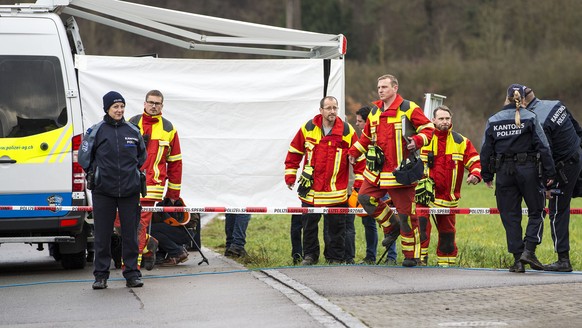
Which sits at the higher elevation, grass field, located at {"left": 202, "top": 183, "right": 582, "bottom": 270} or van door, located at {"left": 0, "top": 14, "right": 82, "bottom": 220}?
van door, located at {"left": 0, "top": 14, "right": 82, "bottom": 220}

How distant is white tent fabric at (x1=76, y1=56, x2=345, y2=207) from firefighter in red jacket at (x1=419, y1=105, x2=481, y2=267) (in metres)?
1.40

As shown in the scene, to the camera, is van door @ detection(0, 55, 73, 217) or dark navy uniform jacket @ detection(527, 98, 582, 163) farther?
van door @ detection(0, 55, 73, 217)

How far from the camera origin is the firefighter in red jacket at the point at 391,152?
11352mm

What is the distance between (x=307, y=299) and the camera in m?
9.28

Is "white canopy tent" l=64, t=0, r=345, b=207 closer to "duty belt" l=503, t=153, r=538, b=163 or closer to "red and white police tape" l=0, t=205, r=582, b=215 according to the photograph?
"red and white police tape" l=0, t=205, r=582, b=215

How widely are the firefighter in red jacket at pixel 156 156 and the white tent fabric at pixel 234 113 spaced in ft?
2.90

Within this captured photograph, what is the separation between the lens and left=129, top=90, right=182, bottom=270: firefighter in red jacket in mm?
12078

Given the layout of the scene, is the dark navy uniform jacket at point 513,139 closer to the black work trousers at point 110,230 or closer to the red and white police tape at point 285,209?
the red and white police tape at point 285,209

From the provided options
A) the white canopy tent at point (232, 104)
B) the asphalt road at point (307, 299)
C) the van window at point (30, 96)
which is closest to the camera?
the asphalt road at point (307, 299)

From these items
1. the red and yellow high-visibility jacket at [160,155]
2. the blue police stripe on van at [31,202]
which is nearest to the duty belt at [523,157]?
the red and yellow high-visibility jacket at [160,155]

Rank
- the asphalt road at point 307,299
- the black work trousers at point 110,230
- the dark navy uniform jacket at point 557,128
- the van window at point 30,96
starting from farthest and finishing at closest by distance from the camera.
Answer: the van window at point 30,96 → the dark navy uniform jacket at point 557,128 → the black work trousers at point 110,230 → the asphalt road at point 307,299

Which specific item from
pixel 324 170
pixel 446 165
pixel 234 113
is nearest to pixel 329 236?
pixel 324 170

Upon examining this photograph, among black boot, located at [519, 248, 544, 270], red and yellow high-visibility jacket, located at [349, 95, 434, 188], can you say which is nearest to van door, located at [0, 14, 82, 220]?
red and yellow high-visibility jacket, located at [349, 95, 434, 188]

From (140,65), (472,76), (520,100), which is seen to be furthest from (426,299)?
(472,76)
